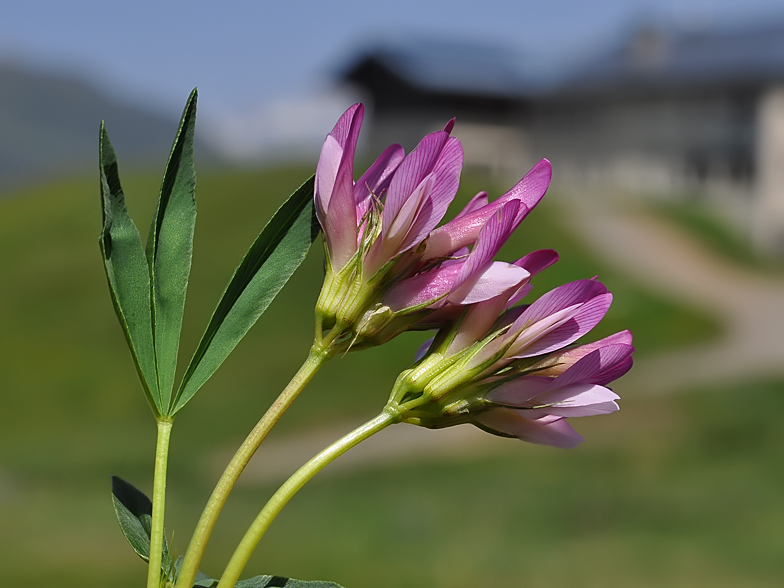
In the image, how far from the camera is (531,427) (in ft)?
2.91

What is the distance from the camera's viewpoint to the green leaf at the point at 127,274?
829mm

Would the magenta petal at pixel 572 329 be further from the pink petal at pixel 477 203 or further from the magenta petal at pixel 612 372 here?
the pink petal at pixel 477 203

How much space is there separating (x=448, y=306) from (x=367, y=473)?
12288 millimetres

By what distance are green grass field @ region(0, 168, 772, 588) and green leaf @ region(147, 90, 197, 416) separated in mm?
8514

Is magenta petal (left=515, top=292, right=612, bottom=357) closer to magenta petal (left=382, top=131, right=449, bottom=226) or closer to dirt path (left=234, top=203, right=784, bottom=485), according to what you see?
magenta petal (left=382, top=131, right=449, bottom=226)

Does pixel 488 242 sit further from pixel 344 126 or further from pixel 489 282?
pixel 344 126

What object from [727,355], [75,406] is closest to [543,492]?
[727,355]

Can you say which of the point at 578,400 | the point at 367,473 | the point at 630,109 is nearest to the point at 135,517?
the point at 578,400

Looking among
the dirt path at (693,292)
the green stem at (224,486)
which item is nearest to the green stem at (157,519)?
the green stem at (224,486)

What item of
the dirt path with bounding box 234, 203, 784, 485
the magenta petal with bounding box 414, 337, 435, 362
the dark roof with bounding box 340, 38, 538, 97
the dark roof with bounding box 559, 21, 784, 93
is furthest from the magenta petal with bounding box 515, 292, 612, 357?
the dark roof with bounding box 340, 38, 538, 97

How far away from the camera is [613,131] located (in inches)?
1253

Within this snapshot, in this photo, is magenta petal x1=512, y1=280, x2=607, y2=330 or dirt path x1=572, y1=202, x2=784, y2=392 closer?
magenta petal x1=512, y1=280, x2=607, y2=330

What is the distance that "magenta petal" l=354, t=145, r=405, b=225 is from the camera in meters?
0.90

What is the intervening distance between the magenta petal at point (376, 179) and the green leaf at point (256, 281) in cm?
5
